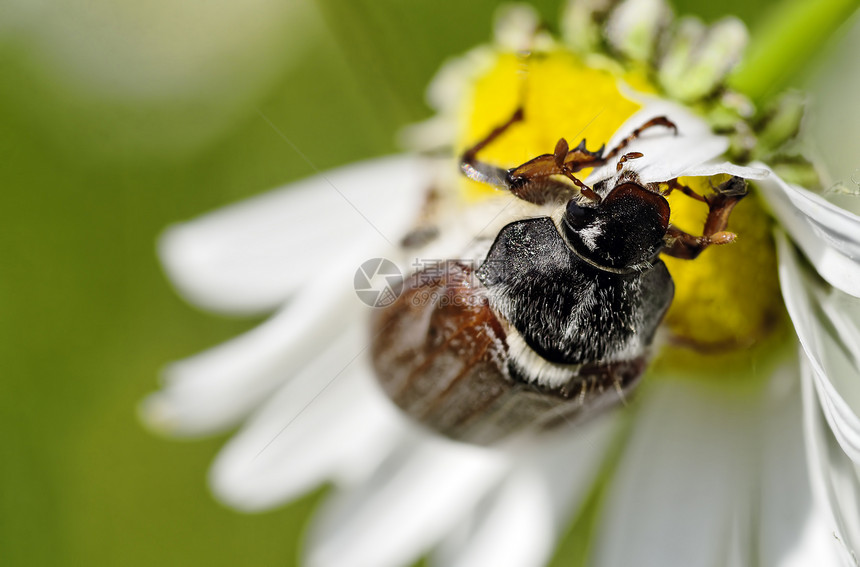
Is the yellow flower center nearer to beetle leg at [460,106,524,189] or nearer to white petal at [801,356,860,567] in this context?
beetle leg at [460,106,524,189]

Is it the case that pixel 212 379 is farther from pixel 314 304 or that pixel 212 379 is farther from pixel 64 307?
pixel 64 307

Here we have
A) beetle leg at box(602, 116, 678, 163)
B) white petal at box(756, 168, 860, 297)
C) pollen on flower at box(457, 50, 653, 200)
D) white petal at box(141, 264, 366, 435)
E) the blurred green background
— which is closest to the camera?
white petal at box(756, 168, 860, 297)

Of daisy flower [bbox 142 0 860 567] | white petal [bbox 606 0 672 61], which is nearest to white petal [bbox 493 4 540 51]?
daisy flower [bbox 142 0 860 567]

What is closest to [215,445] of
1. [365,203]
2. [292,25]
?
[365,203]

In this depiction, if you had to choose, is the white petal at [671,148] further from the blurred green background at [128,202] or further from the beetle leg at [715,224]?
the blurred green background at [128,202]

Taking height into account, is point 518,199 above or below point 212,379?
above

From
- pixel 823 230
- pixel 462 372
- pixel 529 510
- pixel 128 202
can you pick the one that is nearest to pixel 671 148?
pixel 823 230
